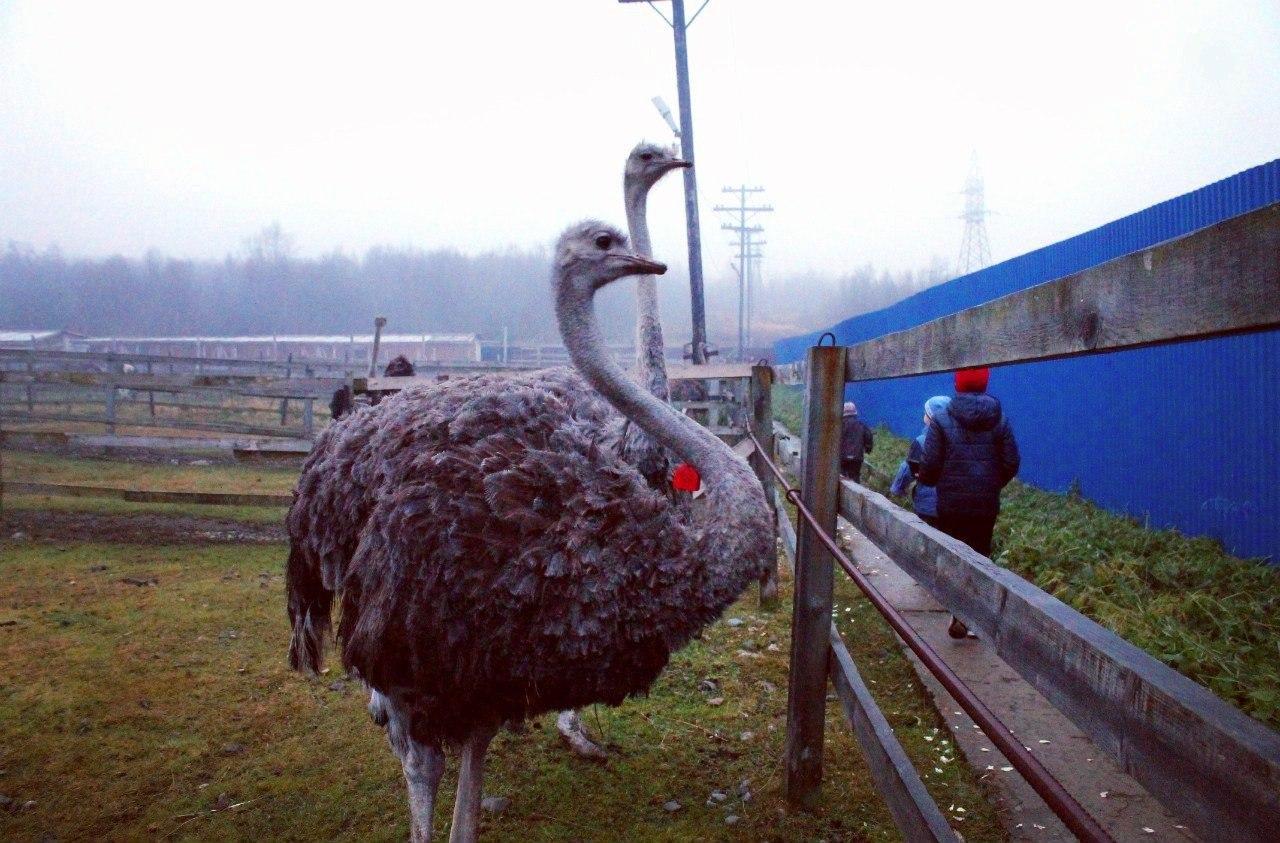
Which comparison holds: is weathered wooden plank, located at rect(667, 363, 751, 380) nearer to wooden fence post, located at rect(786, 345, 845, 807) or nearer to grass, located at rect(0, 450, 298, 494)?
wooden fence post, located at rect(786, 345, 845, 807)

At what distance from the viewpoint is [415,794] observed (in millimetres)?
2580

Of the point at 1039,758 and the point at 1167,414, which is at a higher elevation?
the point at 1167,414

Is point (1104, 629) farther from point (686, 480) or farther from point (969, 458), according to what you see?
point (969, 458)

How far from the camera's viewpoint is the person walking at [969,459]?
432cm

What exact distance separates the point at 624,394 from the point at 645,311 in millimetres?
Answer: 2020

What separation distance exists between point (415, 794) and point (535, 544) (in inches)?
40.6

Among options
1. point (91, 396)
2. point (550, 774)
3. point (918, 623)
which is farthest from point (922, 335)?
point (91, 396)

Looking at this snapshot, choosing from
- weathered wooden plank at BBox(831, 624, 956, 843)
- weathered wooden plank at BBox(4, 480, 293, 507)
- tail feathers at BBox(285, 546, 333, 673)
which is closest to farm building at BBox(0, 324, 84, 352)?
weathered wooden plank at BBox(4, 480, 293, 507)

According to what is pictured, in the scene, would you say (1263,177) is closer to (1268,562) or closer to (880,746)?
(1268,562)

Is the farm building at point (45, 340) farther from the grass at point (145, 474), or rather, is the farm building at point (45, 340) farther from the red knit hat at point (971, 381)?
the red knit hat at point (971, 381)

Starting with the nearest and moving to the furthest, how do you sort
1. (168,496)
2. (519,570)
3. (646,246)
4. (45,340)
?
1. (519,570)
2. (646,246)
3. (168,496)
4. (45,340)

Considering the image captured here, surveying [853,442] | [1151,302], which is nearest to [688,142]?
[853,442]

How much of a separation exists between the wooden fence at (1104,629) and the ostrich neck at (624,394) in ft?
1.84

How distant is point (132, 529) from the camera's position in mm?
7336
